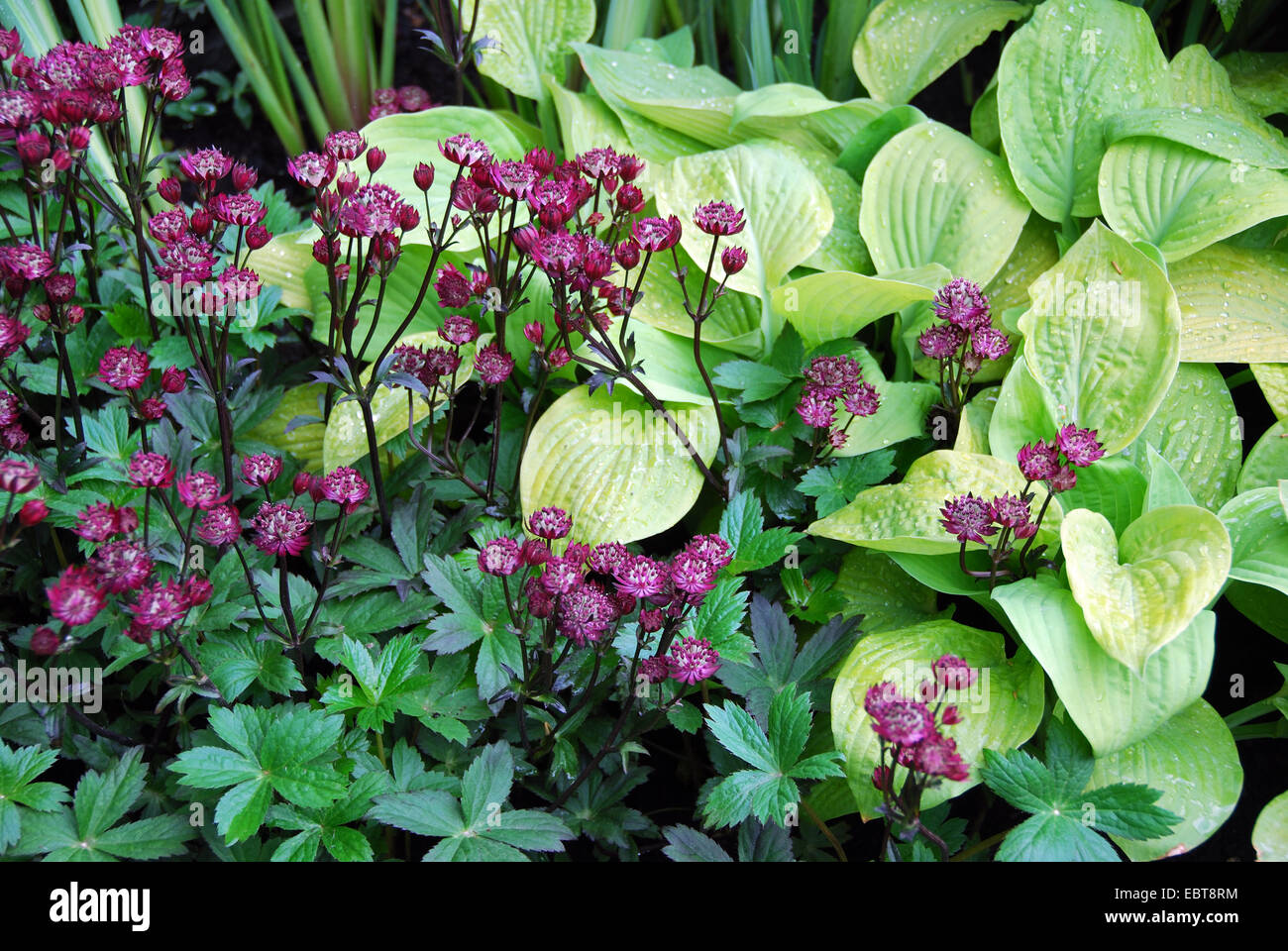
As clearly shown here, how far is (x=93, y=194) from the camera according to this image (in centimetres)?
139

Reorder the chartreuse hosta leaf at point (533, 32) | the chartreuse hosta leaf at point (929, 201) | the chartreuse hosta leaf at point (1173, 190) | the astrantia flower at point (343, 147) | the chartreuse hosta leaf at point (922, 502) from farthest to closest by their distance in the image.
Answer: the chartreuse hosta leaf at point (533, 32)
the chartreuse hosta leaf at point (929, 201)
the chartreuse hosta leaf at point (1173, 190)
the chartreuse hosta leaf at point (922, 502)
the astrantia flower at point (343, 147)

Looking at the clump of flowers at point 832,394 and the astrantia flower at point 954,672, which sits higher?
the clump of flowers at point 832,394

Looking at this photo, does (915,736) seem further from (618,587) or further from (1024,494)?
(1024,494)

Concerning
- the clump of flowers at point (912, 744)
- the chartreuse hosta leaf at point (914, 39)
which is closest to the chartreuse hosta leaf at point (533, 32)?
the chartreuse hosta leaf at point (914, 39)

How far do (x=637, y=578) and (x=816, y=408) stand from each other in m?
0.43

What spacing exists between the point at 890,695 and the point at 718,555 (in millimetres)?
219

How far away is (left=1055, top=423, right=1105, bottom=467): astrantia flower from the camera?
1.10 metres

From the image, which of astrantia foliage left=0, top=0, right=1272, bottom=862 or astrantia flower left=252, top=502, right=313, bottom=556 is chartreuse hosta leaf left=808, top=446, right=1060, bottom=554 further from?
astrantia flower left=252, top=502, right=313, bottom=556

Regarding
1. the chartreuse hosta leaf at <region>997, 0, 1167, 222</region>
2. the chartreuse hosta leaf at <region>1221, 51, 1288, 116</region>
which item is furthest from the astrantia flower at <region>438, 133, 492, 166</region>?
the chartreuse hosta leaf at <region>1221, 51, 1288, 116</region>

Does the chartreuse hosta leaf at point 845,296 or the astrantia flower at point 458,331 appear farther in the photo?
the chartreuse hosta leaf at point 845,296

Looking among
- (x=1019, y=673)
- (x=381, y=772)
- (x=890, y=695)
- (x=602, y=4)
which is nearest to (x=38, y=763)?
(x=381, y=772)

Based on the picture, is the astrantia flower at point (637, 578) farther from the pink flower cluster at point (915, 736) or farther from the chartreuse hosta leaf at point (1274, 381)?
the chartreuse hosta leaf at point (1274, 381)

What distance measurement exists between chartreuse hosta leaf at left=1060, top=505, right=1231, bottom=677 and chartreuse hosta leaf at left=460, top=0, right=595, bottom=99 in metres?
1.30

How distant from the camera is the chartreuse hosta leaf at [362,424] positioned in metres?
1.40
